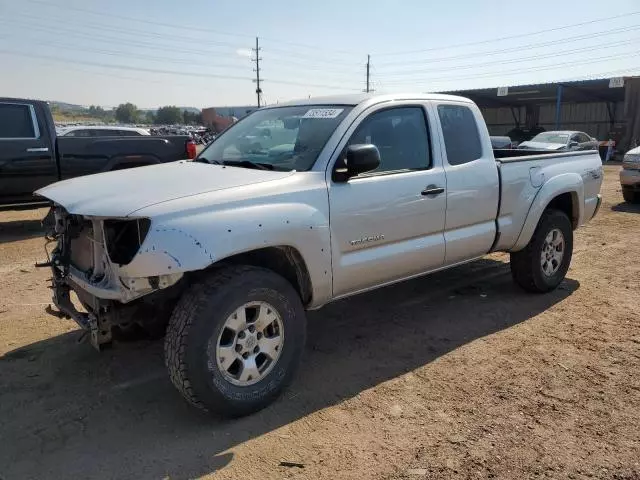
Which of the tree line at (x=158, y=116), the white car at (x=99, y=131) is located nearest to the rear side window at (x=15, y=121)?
the white car at (x=99, y=131)

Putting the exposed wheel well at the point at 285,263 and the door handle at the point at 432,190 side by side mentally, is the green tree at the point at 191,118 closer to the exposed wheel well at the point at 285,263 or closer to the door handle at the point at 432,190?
the door handle at the point at 432,190

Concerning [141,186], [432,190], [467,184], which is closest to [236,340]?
[141,186]

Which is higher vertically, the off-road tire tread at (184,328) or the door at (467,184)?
the door at (467,184)

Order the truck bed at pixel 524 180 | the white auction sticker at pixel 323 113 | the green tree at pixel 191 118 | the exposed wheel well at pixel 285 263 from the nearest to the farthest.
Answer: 1. the exposed wheel well at pixel 285 263
2. the white auction sticker at pixel 323 113
3. the truck bed at pixel 524 180
4. the green tree at pixel 191 118

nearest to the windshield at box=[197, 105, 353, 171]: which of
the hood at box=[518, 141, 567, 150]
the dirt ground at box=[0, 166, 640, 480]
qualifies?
the dirt ground at box=[0, 166, 640, 480]

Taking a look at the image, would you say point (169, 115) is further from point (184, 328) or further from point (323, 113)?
point (184, 328)

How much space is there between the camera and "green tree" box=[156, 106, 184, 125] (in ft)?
333

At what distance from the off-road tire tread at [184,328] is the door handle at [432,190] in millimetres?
1704

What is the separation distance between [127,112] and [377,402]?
120 metres

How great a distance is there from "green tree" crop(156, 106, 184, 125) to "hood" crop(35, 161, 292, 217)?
3984 inches

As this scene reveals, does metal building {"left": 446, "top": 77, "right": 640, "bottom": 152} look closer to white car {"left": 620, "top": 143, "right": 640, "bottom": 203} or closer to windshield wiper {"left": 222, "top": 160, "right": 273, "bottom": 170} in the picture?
white car {"left": 620, "top": 143, "right": 640, "bottom": 203}

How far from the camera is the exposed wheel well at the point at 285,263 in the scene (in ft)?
11.0

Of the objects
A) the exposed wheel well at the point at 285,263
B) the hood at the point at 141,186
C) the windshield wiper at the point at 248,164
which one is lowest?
the exposed wheel well at the point at 285,263

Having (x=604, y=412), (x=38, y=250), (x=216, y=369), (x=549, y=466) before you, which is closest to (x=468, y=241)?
(x=604, y=412)
